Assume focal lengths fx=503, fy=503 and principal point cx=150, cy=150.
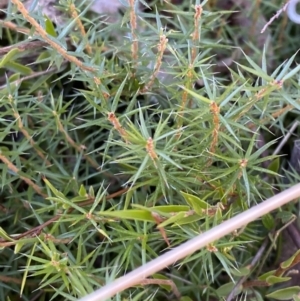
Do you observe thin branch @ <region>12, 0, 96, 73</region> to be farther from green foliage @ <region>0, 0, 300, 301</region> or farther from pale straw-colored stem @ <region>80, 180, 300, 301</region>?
pale straw-colored stem @ <region>80, 180, 300, 301</region>

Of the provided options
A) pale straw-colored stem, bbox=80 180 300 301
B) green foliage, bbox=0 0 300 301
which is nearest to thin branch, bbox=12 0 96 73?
green foliage, bbox=0 0 300 301

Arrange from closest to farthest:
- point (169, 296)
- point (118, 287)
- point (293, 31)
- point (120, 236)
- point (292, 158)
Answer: point (118, 287), point (120, 236), point (169, 296), point (292, 158), point (293, 31)

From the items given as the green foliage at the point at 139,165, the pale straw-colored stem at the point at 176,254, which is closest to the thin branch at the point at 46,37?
the green foliage at the point at 139,165

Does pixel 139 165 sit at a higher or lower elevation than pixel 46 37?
lower

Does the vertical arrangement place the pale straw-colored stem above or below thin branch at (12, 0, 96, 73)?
below

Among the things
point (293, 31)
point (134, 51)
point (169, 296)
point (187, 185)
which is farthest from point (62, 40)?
point (293, 31)

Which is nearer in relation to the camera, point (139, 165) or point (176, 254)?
point (176, 254)

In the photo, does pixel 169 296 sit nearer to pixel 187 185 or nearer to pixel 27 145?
pixel 187 185

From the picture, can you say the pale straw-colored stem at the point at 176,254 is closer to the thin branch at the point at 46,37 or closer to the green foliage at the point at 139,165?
the green foliage at the point at 139,165

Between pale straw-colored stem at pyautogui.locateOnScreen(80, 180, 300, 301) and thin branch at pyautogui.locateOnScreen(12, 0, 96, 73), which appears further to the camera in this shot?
thin branch at pyautogui.locateOnScreen(12, 0, 96, 73)
